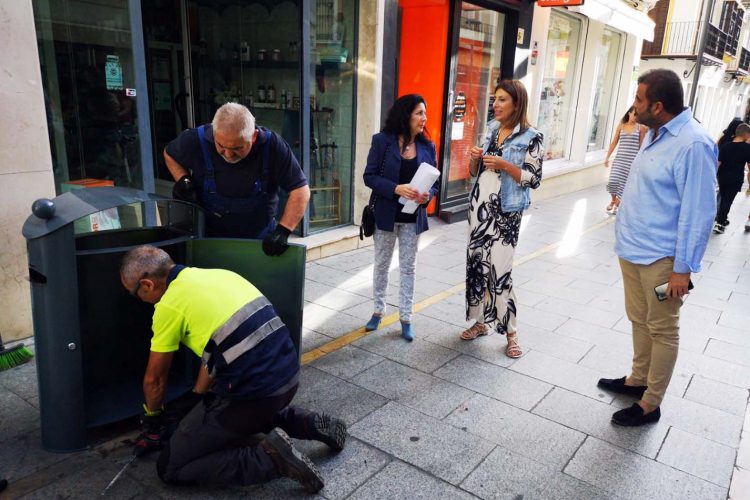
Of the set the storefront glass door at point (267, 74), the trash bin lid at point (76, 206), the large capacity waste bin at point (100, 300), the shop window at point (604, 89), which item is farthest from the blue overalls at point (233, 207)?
the shop window at point (604, 89)

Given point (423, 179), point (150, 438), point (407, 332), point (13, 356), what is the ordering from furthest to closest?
1. point (407, 332)
2. point (423, 179)
3. point (13, 356)
4. point (150, 438)

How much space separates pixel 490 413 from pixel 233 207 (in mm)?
1969

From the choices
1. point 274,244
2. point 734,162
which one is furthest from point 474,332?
point 734,162

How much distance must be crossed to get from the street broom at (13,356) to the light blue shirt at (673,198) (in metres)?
3.77

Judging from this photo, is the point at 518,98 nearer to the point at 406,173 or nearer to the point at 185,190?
the point at 406,173

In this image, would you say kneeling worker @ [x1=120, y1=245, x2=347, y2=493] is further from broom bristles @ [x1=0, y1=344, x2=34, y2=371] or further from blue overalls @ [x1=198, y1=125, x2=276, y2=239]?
broom bristles @ [x1=0, y1=344, x2=34, y2=371]

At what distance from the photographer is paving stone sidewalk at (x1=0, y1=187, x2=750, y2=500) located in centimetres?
270

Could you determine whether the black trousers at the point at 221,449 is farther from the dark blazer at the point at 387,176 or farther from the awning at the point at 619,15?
the awning at the point at 619,15

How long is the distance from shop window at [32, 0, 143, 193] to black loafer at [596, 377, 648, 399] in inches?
157

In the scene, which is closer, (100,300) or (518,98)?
(100,300)

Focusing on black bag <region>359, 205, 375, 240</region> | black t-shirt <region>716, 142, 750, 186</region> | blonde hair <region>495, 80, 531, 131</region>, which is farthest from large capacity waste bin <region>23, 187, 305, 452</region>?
black t-shirt <region>716, 142, 750, 186</region>

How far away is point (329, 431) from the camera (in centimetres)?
281

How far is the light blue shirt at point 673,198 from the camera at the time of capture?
2820 mm

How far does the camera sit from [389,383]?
3660 millimetres
